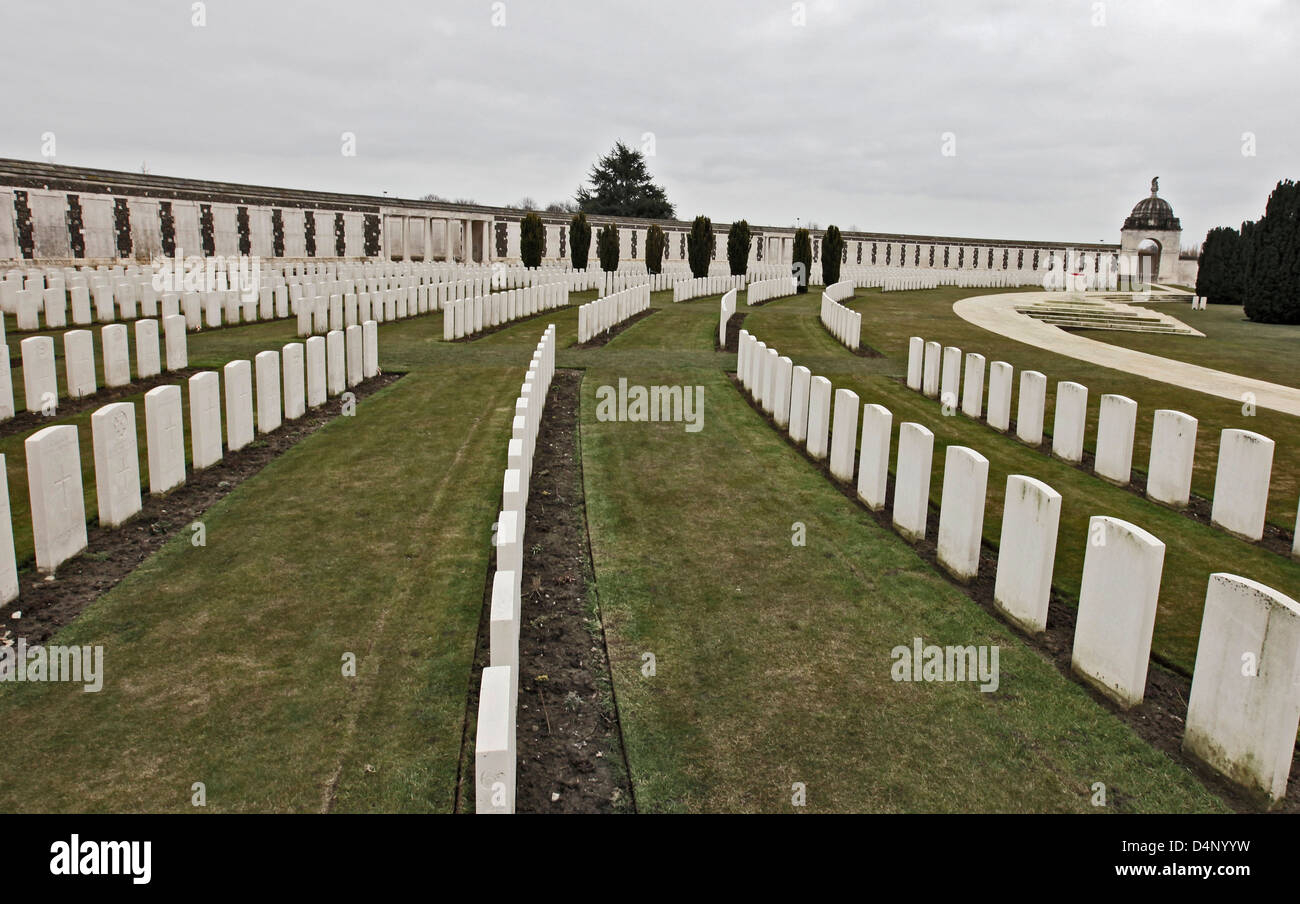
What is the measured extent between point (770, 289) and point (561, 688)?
32.9 metres

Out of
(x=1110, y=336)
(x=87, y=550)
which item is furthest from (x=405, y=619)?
(x=1110, y=336)

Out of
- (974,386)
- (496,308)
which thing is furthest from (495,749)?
(496,308)

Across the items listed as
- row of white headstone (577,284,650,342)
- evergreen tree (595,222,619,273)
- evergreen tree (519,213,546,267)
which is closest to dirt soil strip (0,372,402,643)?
row of white headstone (577,284,650,342)

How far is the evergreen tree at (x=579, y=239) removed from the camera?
4300cm

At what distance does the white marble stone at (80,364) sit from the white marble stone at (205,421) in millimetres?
3591

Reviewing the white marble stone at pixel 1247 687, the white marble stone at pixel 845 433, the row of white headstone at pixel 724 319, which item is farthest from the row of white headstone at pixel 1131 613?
the row of white headstone at pixel 724 319

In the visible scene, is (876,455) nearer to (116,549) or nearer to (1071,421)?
(1071,421)

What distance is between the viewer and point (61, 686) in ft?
17.0

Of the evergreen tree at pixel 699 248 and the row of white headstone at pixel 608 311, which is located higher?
the evergreen tree at pixel 699 248

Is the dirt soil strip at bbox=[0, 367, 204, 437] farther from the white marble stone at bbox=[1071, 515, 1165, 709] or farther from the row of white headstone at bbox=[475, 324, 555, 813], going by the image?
the white marble stone at bbox=[1071, 515, 1165, 709]

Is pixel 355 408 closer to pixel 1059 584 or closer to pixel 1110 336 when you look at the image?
pixel 1059 584

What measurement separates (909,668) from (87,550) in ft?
20.8

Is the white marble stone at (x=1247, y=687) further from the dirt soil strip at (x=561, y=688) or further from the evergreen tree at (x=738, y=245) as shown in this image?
the evergreen tree at (x=738, y=245)

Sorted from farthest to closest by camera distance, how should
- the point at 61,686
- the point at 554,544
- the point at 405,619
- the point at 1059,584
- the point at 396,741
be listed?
the point at 554,544
the point at 1059,584
the point at 405,619
the point at 61,686
the point at 396,741
